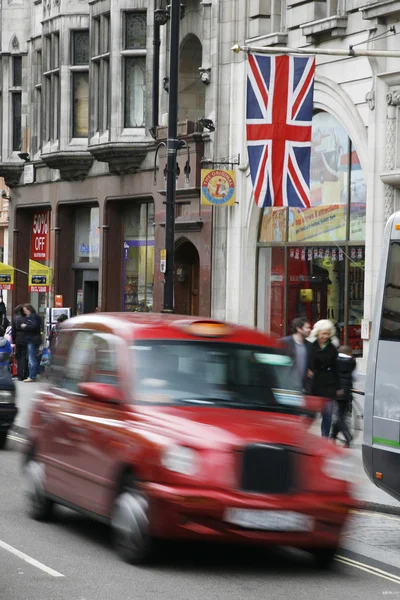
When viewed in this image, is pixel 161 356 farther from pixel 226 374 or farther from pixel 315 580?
pixel 315 580

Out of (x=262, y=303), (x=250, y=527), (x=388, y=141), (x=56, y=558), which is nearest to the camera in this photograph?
(x=250, y=527)

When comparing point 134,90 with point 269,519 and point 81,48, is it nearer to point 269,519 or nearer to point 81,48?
point 81,48

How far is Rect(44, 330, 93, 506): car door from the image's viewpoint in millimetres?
10625

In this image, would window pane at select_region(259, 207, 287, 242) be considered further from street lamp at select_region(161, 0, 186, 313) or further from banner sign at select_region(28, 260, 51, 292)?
banner sign at select_region(28, 260, 51, 292)

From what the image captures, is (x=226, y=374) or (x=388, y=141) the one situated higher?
(x=388, y=141)

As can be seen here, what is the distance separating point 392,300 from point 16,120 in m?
29.8

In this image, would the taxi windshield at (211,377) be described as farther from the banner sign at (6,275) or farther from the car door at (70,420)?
the banner sign at (6,275)

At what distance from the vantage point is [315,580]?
9.38m

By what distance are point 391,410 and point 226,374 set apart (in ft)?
5.36

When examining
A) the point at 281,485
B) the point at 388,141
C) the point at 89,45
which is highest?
the point at 89,45

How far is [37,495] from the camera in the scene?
1158 cm

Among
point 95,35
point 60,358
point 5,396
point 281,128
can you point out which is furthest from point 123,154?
point 60,358

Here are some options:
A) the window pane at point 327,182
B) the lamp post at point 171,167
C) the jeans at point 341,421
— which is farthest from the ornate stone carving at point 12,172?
the jeans at point 341,421

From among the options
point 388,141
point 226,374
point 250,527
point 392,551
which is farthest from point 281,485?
point 388,141
